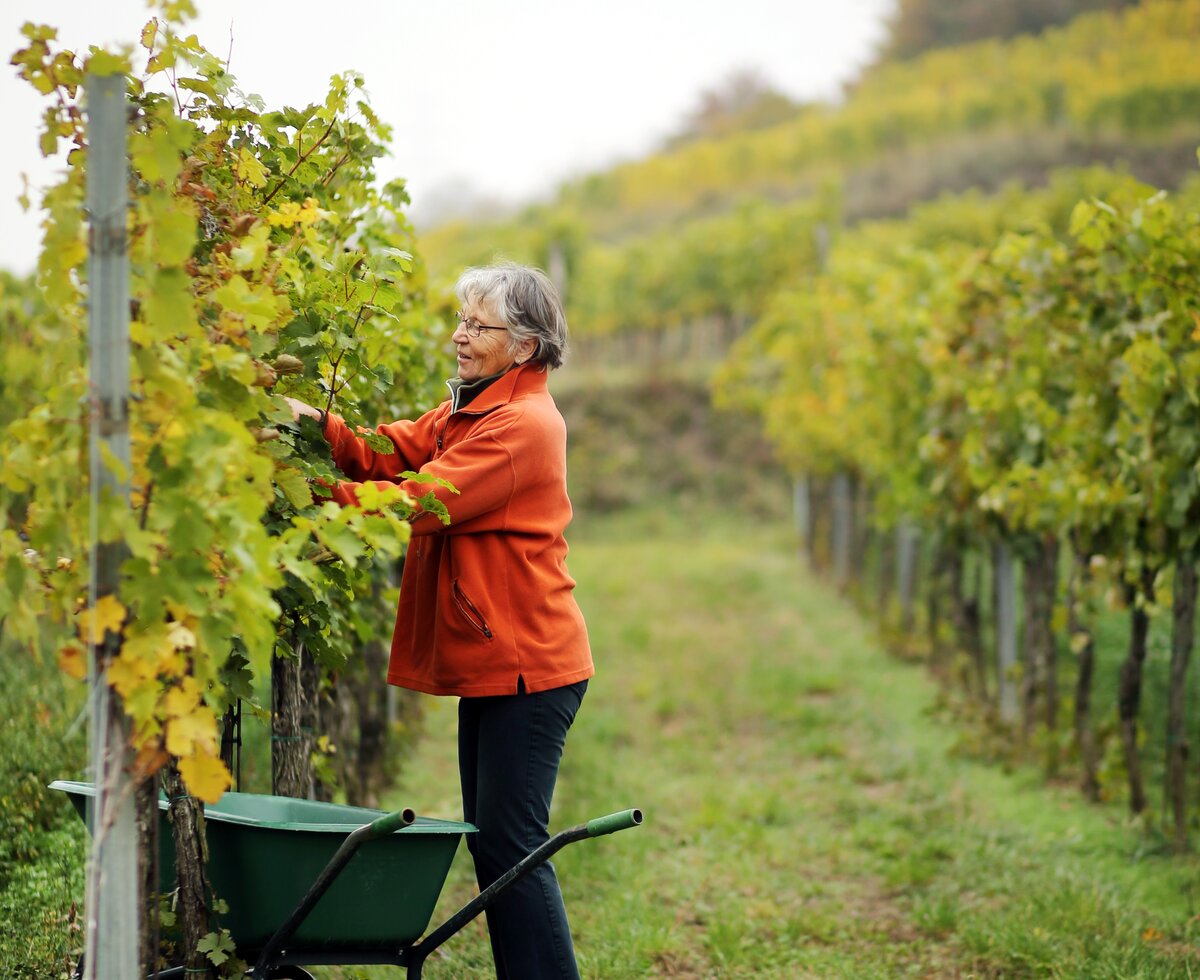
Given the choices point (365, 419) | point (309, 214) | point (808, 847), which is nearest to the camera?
point (309, 214)

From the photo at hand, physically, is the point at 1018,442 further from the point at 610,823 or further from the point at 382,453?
the point at 610,823

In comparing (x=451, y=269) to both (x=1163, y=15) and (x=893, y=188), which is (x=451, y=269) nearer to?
(x=893, y=188)

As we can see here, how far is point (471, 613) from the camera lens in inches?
108

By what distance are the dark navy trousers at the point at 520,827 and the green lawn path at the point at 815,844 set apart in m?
1.01

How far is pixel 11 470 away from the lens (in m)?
1.90

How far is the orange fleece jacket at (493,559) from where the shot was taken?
2.69 metres

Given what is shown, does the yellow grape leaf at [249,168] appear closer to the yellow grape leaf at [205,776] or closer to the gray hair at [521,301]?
the gray hair at [521,301]

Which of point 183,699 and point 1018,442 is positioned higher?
point 1018,442

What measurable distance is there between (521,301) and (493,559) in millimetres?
620

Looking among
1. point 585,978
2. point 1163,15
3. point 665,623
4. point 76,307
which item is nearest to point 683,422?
point 665,623

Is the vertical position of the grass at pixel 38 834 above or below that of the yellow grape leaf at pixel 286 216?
below

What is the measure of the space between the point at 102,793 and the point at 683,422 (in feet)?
72.4

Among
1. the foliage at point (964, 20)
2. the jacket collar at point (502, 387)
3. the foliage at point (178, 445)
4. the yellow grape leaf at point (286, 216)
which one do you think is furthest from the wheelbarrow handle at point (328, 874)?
the foliage at point (964, 20)

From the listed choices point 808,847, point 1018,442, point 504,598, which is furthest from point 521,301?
point 1018,442
